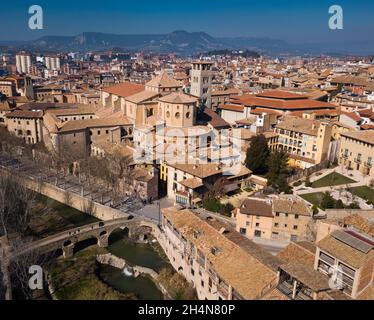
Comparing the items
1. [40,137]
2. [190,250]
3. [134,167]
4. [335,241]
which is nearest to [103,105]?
[40,137]

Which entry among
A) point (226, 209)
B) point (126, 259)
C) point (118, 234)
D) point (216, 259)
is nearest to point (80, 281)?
point (126, 259)

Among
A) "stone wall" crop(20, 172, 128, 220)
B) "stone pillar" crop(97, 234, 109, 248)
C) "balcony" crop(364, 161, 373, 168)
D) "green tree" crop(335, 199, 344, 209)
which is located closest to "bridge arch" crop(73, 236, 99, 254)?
"stone pillar" crop(97, 234, 109, 248)

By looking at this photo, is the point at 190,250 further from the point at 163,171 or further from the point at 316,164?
the point at 316,164

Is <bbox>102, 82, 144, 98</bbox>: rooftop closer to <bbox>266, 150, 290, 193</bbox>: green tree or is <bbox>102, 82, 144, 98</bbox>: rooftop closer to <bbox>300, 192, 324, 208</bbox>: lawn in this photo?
<bbox>266, 150, 290, 193</bbox>: green tree

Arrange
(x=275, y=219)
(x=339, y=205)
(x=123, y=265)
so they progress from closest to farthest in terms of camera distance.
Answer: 1. (x=123, y=265)
2. (x=275, y=219)
3. (x=339, y=205)

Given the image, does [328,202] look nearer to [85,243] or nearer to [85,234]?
[85,234]

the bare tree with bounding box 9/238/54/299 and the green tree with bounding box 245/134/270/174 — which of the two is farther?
the green tree with bounding box 245/134/270/174

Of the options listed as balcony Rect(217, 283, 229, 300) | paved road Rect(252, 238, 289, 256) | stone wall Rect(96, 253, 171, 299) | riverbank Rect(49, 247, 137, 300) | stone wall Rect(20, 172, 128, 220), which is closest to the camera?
balcony Rect(217, 283, 229, 300)
